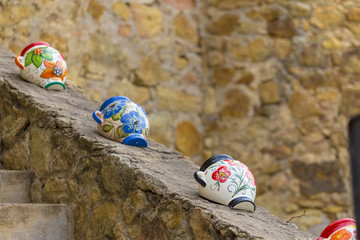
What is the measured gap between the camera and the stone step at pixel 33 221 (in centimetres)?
158

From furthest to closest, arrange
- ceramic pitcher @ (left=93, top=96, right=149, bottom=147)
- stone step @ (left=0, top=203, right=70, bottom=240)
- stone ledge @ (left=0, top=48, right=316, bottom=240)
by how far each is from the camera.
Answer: ceramic pitcher @ (left=93, top=96, right=149, bottom=147), stone step @ (left=0, top=203, right=70, bottom=240), stone ledge @ (left=0, top=48, right=316, bottom=240)

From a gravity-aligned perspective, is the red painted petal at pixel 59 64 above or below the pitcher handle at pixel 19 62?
below

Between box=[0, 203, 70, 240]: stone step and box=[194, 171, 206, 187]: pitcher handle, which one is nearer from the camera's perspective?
box=[194, 171, 206, 187]: pitcher handle

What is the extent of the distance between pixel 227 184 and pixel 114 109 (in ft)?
1.68

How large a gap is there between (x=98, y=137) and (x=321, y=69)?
2460 millimetres

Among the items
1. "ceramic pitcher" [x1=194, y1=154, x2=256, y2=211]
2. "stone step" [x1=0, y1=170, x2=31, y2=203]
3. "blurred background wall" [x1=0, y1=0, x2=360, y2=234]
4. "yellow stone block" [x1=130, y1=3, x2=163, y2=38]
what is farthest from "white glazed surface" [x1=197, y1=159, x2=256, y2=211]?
"yellow stone block" [x1=130, y1=3, x2=163, y2=38]

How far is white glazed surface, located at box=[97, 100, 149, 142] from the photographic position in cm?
174

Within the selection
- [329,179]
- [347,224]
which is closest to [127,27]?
[329,179]

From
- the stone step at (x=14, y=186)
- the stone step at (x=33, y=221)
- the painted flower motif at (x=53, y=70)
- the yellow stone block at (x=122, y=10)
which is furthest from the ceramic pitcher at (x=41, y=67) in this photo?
the yellow stone block at (x=122, y=10)

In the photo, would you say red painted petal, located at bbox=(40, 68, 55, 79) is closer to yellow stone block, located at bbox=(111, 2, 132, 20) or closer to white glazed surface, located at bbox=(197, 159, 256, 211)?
white glazed surface, located at bbox=(197, 159, 256, 211)

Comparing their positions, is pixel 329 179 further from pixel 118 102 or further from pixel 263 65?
pixel 118 102

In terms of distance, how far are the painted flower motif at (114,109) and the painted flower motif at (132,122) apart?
3cm

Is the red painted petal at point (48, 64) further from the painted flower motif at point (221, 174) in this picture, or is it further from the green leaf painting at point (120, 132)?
the painted flower motif at point (221, 174)

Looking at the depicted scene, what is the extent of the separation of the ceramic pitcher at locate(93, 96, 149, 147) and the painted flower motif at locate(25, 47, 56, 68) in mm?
488
